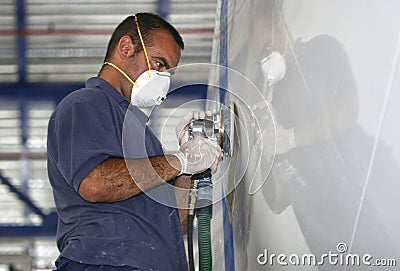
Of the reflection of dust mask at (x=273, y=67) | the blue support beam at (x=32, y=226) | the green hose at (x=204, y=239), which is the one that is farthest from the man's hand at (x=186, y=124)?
the blue support beam at (x=32, y=226)

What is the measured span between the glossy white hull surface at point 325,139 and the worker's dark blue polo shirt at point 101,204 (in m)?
0.29

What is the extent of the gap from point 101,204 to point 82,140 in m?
0.19

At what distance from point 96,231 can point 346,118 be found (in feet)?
3.29

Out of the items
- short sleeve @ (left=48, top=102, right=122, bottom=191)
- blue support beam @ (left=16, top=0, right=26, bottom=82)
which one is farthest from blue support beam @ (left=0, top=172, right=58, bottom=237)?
short sleeve @ (left=48, top=102, right=122, bottom=191)

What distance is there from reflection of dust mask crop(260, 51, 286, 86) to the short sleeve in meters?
0.47

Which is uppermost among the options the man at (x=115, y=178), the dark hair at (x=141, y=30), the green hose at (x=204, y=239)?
the dark hair at (x=141, y=30)

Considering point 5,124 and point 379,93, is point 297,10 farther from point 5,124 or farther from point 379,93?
point 5,124

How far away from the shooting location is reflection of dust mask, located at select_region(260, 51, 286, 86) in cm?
186

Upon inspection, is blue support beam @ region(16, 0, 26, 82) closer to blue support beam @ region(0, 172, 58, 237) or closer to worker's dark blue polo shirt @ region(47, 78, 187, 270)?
blue support beam @ region(0, 172, 58, 237)

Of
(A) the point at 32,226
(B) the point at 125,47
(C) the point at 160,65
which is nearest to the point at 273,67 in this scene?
(C) the point at 160,65

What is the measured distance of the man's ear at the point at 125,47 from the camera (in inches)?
100

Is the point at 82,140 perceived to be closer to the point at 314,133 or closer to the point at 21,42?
the point at 314,133

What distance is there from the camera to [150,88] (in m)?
2.45

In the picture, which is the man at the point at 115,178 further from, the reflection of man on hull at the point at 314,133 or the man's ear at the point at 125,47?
the reflection of man on hull at the point at 314,133
